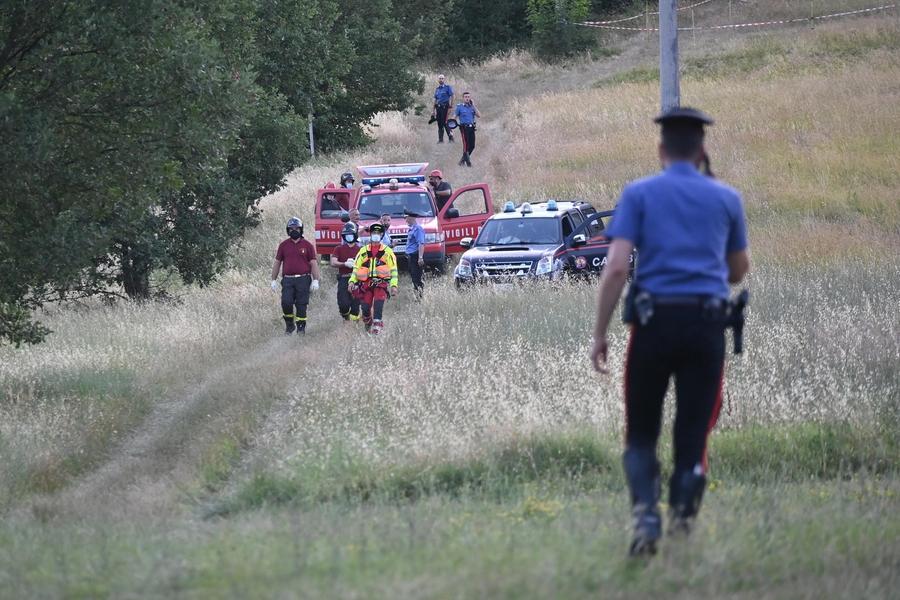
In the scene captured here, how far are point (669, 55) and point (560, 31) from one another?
46.5 metres

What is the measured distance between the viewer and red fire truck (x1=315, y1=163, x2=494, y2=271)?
23016 mm

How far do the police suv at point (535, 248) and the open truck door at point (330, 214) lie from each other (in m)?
4.28

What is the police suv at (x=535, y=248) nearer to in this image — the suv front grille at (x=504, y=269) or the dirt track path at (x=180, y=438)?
the suv front grille at (x=504, y=269)

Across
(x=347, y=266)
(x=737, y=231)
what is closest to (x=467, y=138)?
(x=347, y=266)

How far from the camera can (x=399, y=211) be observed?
77.6 feet

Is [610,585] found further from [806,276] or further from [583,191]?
[583,191]

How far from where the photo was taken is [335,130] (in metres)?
42.1

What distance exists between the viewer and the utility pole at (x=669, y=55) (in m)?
15.2

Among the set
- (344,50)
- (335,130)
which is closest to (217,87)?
(344,50)

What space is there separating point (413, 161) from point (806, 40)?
22.9 metres

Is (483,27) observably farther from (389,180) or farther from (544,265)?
(544,265)

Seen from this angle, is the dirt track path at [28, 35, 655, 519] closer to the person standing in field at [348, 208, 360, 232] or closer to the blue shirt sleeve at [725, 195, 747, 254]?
the person standing in field at [348, 208, 360, 232]

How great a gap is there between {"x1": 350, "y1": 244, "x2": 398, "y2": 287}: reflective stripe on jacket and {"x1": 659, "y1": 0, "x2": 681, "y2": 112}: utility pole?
439cm

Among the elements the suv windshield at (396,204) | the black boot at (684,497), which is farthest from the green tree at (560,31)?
the black boot at (684,497)
